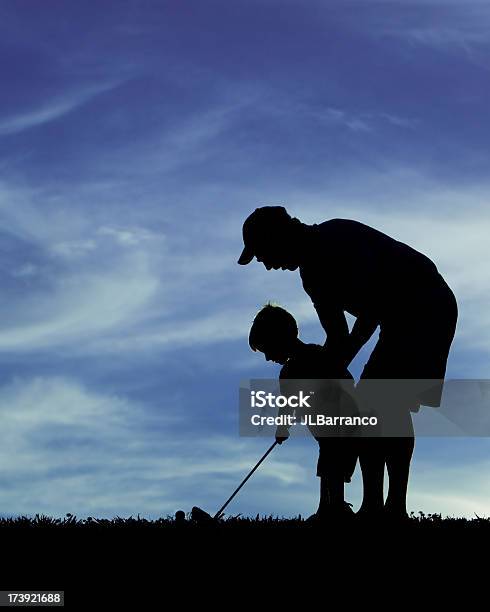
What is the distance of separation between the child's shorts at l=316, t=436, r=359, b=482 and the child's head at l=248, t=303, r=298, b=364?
2.76ft

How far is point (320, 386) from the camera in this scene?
842 centimetres

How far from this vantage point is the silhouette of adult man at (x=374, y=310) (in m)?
8.25

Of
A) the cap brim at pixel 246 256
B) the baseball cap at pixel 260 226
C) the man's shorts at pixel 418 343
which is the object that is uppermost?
the baseball cap at pixel 260 226

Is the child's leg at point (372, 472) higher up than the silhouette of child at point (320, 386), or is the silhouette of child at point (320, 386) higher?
the silhouette of child at point (320, 386)

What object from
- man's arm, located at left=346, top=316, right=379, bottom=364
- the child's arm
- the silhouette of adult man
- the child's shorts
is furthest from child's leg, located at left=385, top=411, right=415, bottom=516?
the child's arm

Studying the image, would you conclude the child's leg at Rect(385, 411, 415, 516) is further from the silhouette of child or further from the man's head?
the man's head

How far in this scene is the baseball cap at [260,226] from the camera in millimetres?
8242

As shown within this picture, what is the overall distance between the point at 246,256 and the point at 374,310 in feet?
4.02

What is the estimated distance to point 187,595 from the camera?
20.1ft

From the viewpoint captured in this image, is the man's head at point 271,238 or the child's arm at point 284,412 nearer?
the man's head at point 271,238

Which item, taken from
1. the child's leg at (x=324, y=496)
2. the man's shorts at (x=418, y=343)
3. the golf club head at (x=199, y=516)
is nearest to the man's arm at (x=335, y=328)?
the man's shorts at (x=418, y=343)

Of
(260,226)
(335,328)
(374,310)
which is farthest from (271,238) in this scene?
(374,310)

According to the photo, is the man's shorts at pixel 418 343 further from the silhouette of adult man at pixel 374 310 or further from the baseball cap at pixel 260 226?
the baseball cap at pixel 260 226

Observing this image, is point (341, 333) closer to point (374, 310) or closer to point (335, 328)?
point (335, 328)
